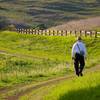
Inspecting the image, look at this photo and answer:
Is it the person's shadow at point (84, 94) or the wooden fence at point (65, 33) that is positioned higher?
the person's shadow at point (84, 94)

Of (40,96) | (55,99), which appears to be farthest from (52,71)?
(55,99)

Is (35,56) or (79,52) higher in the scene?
(79,52)

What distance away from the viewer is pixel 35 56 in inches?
2430

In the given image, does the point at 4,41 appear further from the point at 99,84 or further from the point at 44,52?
the point at 99,84

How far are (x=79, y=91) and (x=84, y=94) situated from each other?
75 cm

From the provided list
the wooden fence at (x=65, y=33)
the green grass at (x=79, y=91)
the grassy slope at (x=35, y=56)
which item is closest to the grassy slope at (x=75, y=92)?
the green grass at (x=79, y=91)

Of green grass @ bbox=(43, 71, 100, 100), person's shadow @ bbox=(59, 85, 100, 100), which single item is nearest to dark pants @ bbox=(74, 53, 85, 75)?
green grass @ bbox=(43, 71, 100, 100)

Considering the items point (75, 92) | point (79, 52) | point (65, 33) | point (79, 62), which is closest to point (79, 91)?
point (75, 92)

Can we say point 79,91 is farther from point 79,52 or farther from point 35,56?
point 35,56

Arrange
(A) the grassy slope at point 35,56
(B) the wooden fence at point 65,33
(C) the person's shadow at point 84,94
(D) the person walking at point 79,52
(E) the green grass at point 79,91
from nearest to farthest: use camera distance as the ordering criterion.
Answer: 1. (C) the person's shadow at point 84,94
2. (E) the green grass at point 79,91
3. (D) the person walking at point 79,52
4. (A) the grassy slope at point 35,56
5. (B) the wooden fence at point 65,33

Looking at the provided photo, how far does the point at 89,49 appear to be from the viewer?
6297 centimetres

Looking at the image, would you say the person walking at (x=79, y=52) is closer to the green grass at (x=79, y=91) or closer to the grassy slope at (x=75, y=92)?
the grassy slope at (x=75, y=92)

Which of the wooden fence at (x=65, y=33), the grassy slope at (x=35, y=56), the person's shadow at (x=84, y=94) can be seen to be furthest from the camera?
the wooden fence at (x=65, y=33)

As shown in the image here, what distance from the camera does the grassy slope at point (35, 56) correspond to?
124 feet
